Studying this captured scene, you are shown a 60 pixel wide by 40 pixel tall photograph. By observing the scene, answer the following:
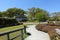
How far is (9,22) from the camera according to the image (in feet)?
138

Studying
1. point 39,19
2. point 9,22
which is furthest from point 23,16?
point 9,22

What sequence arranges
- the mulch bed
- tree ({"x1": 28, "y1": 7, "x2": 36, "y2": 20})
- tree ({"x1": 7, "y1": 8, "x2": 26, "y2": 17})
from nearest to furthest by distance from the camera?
the mulch bed, tree ({"x1": 28, "y1": 7, "x2": 36, "y2": 20}), tree ({"x1": 7, "y1": 8, "x2": 26, "y2": 17})

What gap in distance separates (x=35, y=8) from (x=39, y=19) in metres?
28.8

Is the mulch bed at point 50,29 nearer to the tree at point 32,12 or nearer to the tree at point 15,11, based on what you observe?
the tree at point 32,12

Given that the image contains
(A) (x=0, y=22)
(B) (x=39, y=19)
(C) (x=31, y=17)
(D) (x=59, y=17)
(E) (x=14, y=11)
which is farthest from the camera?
(E) (x=14, y=11)

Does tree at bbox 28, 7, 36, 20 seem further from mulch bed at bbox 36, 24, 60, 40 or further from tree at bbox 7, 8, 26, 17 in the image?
mulch bed at bbox 36, 24, 60, 40

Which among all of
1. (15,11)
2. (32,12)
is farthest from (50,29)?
(15,11)

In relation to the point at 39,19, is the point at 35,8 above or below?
above

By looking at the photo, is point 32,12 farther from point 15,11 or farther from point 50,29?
point 50,29

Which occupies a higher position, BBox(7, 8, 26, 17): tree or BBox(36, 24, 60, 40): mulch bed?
BBox(7, 8, 26, 17): tree

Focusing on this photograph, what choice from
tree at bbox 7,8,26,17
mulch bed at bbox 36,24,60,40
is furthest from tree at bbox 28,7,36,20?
mulch bed at bbox 36,24,60,40

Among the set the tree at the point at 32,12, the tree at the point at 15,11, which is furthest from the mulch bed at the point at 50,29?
the tree at the point at 15,11

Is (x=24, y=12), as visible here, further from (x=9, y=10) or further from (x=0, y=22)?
(x=0, y=22)

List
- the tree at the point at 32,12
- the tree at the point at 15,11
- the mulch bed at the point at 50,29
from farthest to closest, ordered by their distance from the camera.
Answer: the tree at the point at 15,11
the tree at the point at 32,12
the mulch bed at the point at 50,29
